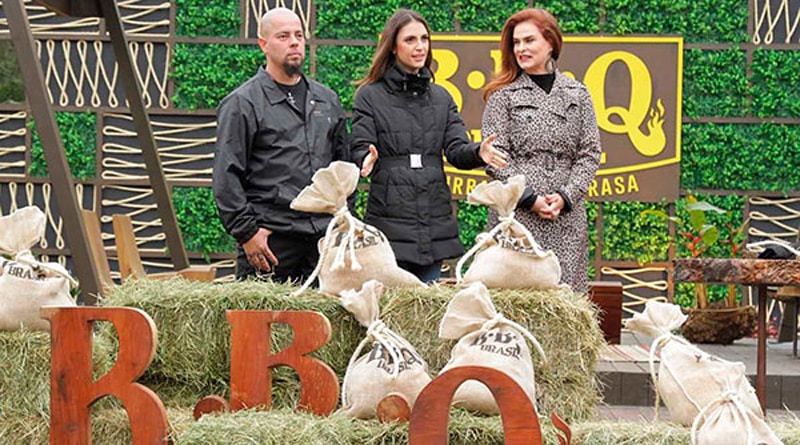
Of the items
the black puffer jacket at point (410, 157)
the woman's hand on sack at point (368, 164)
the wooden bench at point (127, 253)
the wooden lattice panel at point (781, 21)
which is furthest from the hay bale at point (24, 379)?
the wooden lattice panel at point (781, 21)

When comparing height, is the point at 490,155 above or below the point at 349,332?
above

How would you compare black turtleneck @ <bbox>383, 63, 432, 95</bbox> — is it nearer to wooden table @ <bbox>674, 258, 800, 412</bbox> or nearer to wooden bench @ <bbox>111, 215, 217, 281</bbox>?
wooden table @ <bbox>674, 258, 800, 412</bbox>

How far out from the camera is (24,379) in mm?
2416

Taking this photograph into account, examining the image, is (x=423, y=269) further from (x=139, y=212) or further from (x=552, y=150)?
(x=139, y=212)

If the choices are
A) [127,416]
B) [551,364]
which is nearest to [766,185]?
[551,364]

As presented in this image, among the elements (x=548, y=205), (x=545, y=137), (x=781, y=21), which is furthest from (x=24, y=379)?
(x=781, y=21)

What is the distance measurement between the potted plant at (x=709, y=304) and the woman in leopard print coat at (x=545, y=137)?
3462 millimetres

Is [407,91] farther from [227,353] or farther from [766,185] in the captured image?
[766,185]

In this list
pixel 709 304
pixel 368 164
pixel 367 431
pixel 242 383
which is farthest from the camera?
pixel 709 304

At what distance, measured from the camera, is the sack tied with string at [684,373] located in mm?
2160

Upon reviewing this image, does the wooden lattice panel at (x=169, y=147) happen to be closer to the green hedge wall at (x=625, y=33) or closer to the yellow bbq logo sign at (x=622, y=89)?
the green hedge wall at (x=625, y=33)

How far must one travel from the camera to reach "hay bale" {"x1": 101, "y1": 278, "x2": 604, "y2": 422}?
2613 millimetres

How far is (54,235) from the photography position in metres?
8.51

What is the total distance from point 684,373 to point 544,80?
2.18m
